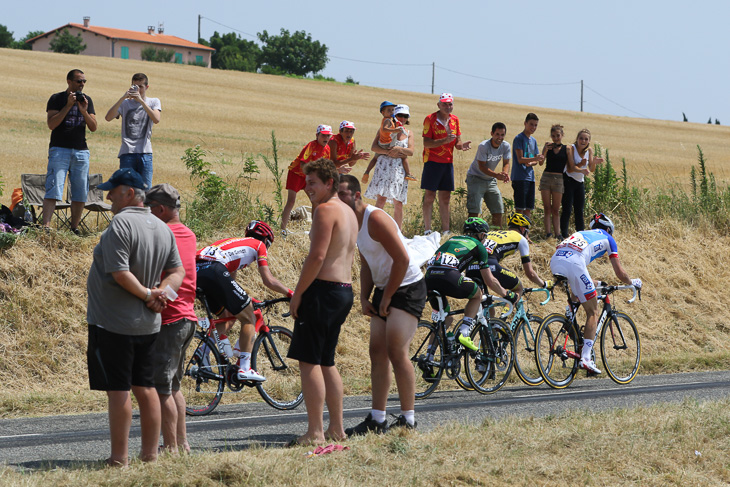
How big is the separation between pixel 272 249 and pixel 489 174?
4015 millimetres

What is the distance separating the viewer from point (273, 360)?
34.4 ft

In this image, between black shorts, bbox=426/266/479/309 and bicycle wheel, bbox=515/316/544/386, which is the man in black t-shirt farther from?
bicycle wheel, bbox=515/316/544/386

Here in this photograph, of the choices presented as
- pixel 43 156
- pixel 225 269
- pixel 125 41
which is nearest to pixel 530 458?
pixel 225 269

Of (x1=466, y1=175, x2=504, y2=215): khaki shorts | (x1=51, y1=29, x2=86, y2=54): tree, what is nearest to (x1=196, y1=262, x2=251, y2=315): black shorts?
(x1=466, y1=175, x2=504, y2=215): khaki shorts

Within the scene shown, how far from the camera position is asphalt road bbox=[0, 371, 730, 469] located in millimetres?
7613

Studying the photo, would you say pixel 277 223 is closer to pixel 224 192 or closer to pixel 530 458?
pixel 224 192

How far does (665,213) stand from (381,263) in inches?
559

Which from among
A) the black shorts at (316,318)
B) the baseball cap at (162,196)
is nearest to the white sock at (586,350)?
the black shorts at (316,318)

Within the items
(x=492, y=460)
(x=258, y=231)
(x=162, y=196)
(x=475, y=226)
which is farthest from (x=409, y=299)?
(x=475, y=226)

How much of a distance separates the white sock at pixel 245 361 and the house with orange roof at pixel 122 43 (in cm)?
12211

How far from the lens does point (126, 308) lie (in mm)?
6223

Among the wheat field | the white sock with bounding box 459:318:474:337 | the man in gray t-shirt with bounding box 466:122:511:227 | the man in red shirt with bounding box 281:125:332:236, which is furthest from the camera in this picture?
the man in gray t-shirt with bounding box 466:122:511:227

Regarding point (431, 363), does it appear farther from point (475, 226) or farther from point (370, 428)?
point (370, 428)

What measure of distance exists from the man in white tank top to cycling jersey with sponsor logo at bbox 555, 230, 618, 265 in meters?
5.28
